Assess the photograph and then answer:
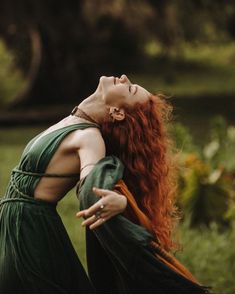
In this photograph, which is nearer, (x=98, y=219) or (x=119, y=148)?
(x=98, y=219)

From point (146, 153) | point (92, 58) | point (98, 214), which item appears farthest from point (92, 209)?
point (92, 58)

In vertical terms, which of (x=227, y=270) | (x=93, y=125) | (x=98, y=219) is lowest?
(x=227, y=270)

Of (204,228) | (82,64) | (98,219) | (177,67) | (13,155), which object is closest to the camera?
(98,219)

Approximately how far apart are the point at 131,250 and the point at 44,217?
468mm

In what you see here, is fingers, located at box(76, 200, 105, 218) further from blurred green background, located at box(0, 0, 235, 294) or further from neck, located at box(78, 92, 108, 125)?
blurred green background, located at box(0, 0, 235, 294)

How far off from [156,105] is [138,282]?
74cm

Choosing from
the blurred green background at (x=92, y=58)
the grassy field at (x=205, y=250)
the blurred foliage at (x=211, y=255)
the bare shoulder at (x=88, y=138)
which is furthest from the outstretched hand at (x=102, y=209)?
the blurred green background at (x=92, y=58)

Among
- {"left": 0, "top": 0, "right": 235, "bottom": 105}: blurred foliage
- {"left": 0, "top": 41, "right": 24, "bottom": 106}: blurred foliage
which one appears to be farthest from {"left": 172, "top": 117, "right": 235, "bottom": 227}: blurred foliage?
{"left": 0, "top": 41, "right": 24, "bottom": 106}: blurred foliage

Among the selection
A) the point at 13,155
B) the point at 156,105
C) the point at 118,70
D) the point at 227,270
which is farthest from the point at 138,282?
the point at 118,70

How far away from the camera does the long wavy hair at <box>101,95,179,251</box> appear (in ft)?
13.1

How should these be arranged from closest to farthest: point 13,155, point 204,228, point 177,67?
point 204,228, point 13,155, point 177,67

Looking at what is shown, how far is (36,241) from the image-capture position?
3967mm

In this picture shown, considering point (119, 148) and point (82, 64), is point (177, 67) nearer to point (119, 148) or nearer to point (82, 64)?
point (82, 64)

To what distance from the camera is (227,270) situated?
725 cm
